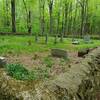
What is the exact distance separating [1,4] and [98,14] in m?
21.3

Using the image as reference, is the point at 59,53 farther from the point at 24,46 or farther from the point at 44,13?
the point at 44,13

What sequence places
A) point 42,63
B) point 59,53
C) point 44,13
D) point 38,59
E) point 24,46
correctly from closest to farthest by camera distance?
point 42,63
point 38,59
point 59,53
point 24,46
point 44,13

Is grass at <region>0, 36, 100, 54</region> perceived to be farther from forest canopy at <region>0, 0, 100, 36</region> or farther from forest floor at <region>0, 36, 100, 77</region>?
forest canopy at <region>0, 0, 100, 36</region>

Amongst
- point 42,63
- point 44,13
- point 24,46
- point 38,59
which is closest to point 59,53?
point 38,59

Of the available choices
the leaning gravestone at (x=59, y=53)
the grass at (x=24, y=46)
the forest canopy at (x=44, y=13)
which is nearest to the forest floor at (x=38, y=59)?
the grass at (x=24, y=46)

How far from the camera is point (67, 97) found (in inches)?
181

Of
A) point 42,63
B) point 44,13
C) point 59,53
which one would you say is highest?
point 44,13

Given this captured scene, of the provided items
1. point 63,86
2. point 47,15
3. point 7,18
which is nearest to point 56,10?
point 47,15

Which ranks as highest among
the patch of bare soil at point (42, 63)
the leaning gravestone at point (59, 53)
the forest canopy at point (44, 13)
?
the forest canopy at point (44, 13)

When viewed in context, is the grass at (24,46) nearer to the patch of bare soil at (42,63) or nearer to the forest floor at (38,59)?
the forest floor at (38,59)

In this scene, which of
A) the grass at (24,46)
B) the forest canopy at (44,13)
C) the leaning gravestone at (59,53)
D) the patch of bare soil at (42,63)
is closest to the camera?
the patch of bare soil at (42,63)

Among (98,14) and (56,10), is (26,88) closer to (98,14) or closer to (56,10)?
(56,10)

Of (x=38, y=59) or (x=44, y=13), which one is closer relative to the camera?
(x=38, y=59)

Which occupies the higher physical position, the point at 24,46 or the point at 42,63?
the point at 24,46
